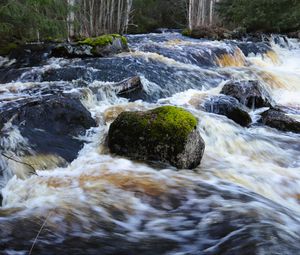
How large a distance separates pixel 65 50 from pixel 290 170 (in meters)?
8.05

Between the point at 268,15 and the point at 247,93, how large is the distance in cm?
1702

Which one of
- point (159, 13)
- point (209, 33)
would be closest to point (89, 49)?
point (209, 33)

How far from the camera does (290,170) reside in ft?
20.4

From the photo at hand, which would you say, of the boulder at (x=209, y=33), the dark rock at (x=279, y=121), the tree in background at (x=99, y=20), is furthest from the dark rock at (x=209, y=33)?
the dark rock at (x=279, y=121)

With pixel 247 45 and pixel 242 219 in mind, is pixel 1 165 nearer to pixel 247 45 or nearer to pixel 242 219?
pixel 242 219

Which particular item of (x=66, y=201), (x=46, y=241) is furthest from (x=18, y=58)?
(x=46, y=241)

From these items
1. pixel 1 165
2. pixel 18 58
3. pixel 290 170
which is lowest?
pixel 290 170

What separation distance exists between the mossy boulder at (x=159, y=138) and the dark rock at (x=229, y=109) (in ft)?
8.92

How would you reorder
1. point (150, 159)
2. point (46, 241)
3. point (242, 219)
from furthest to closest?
point (150, 159)
point (242, 219)
point (46, 241)

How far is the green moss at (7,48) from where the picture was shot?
41.2 feet

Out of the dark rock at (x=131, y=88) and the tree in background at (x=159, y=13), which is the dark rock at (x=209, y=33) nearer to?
the tree in background at (x=159, y=13)

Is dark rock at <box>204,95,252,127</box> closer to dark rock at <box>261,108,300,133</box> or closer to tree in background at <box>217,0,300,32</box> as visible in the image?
dark rock at <box>261,108,300,133</box>

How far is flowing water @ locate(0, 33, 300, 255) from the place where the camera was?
3.41 meters

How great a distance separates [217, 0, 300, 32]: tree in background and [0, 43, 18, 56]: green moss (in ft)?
53.7
